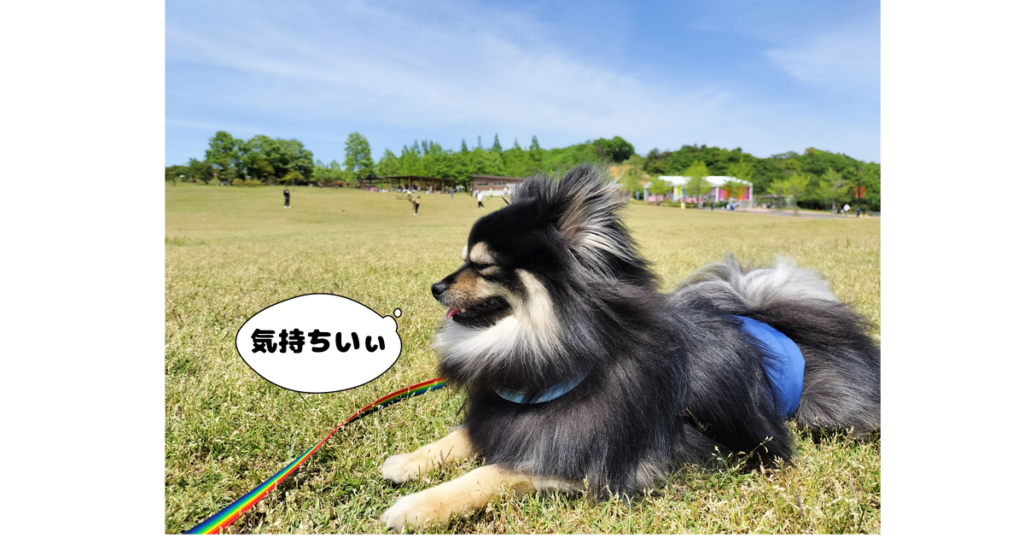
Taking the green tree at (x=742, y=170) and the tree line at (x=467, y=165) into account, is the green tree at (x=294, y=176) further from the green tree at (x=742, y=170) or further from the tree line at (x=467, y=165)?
the green tree at (x=742, y=170)

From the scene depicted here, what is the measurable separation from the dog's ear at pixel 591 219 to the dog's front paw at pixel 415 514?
3.96ft

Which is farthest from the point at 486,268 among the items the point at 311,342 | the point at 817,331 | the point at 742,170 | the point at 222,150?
the point at 742,170

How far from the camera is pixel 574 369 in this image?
2186 millimetres

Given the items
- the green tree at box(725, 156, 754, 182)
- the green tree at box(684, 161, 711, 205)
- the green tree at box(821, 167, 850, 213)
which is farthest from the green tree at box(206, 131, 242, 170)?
the green tree at box(684, 161, 711, 205)

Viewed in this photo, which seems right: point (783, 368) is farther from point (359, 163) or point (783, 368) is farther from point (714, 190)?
point (714, 190)

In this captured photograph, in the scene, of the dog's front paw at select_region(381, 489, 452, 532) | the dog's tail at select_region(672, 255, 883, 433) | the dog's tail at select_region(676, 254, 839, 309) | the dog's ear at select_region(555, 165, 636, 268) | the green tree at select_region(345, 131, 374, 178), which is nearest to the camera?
the dog's front paw at select_region(381, 489, 452, 532)

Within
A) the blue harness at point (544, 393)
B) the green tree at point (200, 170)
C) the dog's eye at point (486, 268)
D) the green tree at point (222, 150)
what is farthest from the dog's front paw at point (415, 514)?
the green tree at point (222, 150)

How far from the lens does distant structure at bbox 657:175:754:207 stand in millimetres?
40800

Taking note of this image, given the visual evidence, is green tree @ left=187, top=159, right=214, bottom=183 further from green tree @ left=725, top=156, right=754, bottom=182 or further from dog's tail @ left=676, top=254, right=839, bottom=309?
green tree @ left=725, top=156, right=754, bottom=182

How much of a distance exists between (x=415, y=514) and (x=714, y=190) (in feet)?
166

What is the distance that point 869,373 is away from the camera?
9.41 feet

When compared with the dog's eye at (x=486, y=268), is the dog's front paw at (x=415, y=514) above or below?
below

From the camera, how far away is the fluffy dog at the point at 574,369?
7.06 ft
